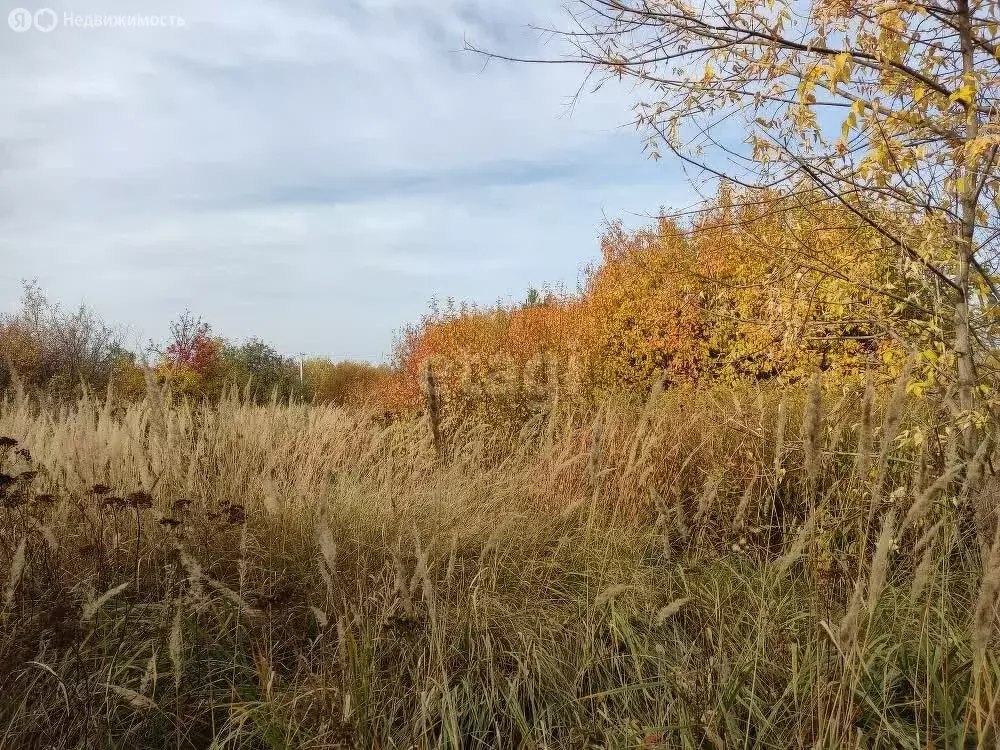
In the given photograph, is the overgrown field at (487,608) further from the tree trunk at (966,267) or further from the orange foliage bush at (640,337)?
the orange foliage bush at (640,337)

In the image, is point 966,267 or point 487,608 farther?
point 966,267

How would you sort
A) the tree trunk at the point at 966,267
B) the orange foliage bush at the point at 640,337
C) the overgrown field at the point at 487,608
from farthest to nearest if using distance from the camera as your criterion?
the orange foliage bush at the point at 640,337
the tree trunk at the point at 966,267
the overgrown field at the point at 487,608

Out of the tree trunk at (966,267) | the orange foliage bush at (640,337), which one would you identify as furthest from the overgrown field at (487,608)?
the orange foliage bush at (640,337)

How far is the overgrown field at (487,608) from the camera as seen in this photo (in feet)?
7.32

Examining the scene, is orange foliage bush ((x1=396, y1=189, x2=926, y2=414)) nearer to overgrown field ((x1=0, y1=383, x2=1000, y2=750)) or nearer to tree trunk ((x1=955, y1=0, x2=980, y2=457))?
tree trunk ((x1=955, y1=0, x2=980, y2=457))

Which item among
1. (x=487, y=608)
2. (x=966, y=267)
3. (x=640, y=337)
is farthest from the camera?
(x=640, y=337)

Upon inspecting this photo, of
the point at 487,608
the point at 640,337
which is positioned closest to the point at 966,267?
the point at 487,608

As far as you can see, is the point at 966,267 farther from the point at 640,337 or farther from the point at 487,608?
the point at 640,337

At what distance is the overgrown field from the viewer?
223 cm

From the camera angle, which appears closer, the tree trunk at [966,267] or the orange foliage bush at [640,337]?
the tree trunk at [966,267]

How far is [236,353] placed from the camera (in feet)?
60.9

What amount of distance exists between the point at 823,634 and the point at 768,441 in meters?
2.76

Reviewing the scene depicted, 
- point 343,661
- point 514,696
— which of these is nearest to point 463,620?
point 514,696

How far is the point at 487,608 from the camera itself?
318cm
